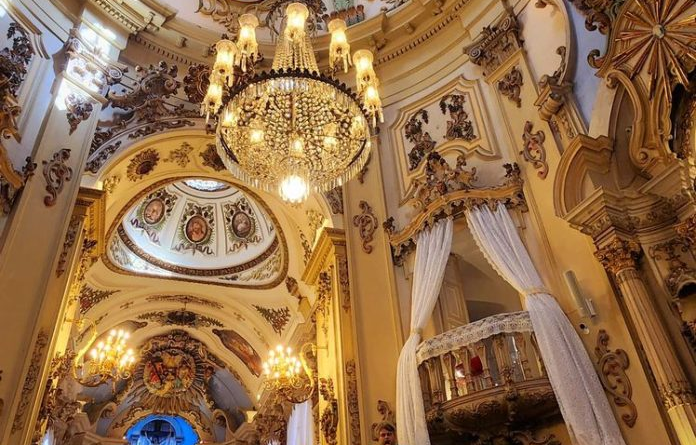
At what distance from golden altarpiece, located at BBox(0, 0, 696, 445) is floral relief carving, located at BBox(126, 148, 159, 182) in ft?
0.20

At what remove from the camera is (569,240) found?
5629mm

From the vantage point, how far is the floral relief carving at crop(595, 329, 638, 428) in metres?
4.59

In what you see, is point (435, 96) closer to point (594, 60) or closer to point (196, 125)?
point (594, 60)

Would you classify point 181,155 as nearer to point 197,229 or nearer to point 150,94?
point 150,94

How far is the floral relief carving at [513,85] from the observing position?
6.88 metres

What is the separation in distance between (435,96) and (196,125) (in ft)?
11.6

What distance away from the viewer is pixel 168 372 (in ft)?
46.0

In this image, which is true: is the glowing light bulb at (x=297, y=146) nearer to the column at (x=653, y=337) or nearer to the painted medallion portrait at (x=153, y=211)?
the column at (x=653, y=337)

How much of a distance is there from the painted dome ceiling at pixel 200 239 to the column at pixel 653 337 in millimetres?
6384

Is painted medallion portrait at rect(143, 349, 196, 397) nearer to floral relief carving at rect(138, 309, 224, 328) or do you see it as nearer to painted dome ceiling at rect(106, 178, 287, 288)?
floral relief carving at rect(138, 309, 224, 328)

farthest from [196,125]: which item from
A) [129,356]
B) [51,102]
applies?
[129,356]

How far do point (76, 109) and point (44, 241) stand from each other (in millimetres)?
1976

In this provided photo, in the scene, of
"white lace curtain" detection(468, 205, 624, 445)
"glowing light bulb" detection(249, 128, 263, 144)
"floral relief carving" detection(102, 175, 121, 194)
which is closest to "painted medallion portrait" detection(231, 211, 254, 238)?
"floral relief carving" detection(102, 175, 121, 194)

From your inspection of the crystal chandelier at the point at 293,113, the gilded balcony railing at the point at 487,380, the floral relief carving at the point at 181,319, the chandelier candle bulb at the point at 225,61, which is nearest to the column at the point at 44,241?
the crystal chandelier at the point at 293,113
